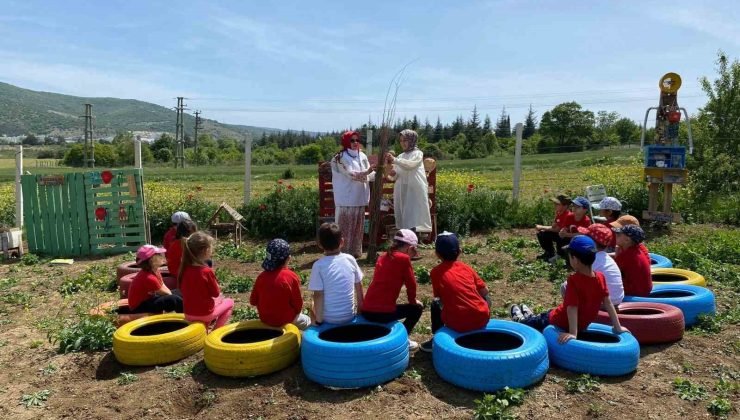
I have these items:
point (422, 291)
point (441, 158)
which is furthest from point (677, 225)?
point (441, 158)

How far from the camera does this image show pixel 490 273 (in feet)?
25.9

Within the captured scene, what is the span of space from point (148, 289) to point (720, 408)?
5.12m

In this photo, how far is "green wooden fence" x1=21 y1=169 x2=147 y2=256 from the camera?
10453mm

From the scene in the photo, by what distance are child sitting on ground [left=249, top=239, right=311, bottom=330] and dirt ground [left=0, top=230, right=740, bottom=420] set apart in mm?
498

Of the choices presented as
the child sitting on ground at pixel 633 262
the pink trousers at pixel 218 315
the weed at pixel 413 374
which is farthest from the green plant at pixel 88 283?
the child sitting on ground at pixel 633 262

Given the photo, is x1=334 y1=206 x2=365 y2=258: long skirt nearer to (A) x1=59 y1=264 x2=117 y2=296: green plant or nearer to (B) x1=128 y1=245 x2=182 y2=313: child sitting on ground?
(A) x1=59 y1=264 x2=117 y2=296: green plant

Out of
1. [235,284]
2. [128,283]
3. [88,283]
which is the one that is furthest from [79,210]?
[235,284]

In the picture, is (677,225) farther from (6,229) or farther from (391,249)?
(6,229)

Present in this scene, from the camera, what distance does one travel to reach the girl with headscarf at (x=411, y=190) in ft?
29.8

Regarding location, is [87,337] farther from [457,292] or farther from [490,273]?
[490,273]

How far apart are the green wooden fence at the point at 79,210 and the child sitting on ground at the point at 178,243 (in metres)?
4.63

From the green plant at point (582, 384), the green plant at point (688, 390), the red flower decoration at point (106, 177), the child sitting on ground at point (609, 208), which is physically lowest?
the green plant at point (688, 390)

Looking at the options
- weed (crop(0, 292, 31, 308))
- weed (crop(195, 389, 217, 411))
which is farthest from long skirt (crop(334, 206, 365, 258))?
weed (crop(195, 389, 217, 411))

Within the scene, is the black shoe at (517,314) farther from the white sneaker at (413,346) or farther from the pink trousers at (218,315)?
the pink trousers at (218,315)
